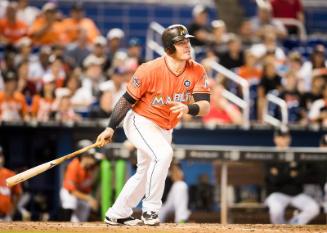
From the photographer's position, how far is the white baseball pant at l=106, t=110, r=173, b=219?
8445mm

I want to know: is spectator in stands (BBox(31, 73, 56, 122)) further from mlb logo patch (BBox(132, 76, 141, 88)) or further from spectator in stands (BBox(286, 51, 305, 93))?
mlb logo patch (BBox(132, 76, 141, 88))

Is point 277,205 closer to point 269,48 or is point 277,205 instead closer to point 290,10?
point 269,48

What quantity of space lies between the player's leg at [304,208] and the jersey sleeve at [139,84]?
164 inches

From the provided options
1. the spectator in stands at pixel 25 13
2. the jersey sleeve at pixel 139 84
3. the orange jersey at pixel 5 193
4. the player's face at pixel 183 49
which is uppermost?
the spectator in stands at pixel 25 13

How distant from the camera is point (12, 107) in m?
13.5

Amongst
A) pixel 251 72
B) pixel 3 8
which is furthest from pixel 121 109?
pixel 3 8

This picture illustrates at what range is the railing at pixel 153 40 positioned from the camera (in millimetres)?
15653

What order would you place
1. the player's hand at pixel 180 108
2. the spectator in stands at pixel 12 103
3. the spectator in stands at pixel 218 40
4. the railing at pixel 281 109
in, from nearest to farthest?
the player's hand at pixel 180 108 < the spectator in stands at pixel 12 103 < the railing at pixel 281 109 < the spectator in stands at pixel 218 40

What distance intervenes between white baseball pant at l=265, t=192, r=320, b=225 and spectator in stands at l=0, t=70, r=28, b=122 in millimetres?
3813

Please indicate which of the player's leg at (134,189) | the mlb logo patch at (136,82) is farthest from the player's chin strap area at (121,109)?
the player's leg at (134,189)

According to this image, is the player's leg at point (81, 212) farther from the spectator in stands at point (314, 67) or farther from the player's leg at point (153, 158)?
the spectator in stands at point (314, 67)

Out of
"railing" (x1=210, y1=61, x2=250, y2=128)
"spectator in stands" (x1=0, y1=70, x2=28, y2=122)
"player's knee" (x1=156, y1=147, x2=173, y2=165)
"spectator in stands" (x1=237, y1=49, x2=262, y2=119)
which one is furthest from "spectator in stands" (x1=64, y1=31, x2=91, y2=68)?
"player's knee" (x1=156, y1=147, x2=173, y2=165)

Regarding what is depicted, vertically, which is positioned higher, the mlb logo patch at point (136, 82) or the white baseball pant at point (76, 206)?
the mlb logo patch at point (136, 82)

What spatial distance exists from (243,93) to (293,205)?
2.45m
